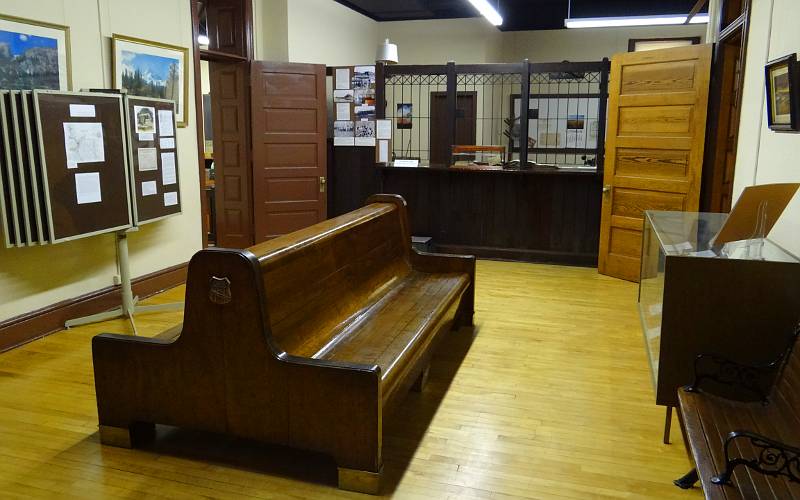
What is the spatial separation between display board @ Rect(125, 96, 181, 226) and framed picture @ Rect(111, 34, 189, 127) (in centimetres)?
34

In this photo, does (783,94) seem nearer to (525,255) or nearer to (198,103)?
(525,255)

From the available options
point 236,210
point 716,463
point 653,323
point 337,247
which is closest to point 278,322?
point 337,247

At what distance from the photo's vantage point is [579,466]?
2688mm

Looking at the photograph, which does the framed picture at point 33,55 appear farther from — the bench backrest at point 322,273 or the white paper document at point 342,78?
the white paper document at point 342,78

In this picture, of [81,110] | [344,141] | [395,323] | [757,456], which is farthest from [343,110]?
[757,456]

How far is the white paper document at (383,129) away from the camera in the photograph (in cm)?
708

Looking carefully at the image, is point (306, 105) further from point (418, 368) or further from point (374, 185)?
point (418, 368)

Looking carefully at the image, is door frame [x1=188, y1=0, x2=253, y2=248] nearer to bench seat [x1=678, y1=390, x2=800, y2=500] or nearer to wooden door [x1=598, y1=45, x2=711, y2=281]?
wooden door [x1=598, y1=45, x2=711, y2=281]

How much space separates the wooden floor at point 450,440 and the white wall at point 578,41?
307 inches

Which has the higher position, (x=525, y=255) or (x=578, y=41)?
(x=578, y=41)

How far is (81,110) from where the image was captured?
160 inches

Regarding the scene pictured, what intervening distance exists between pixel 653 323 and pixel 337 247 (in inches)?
66.2

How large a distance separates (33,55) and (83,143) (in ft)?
2.07

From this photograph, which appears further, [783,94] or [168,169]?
[168,169]
